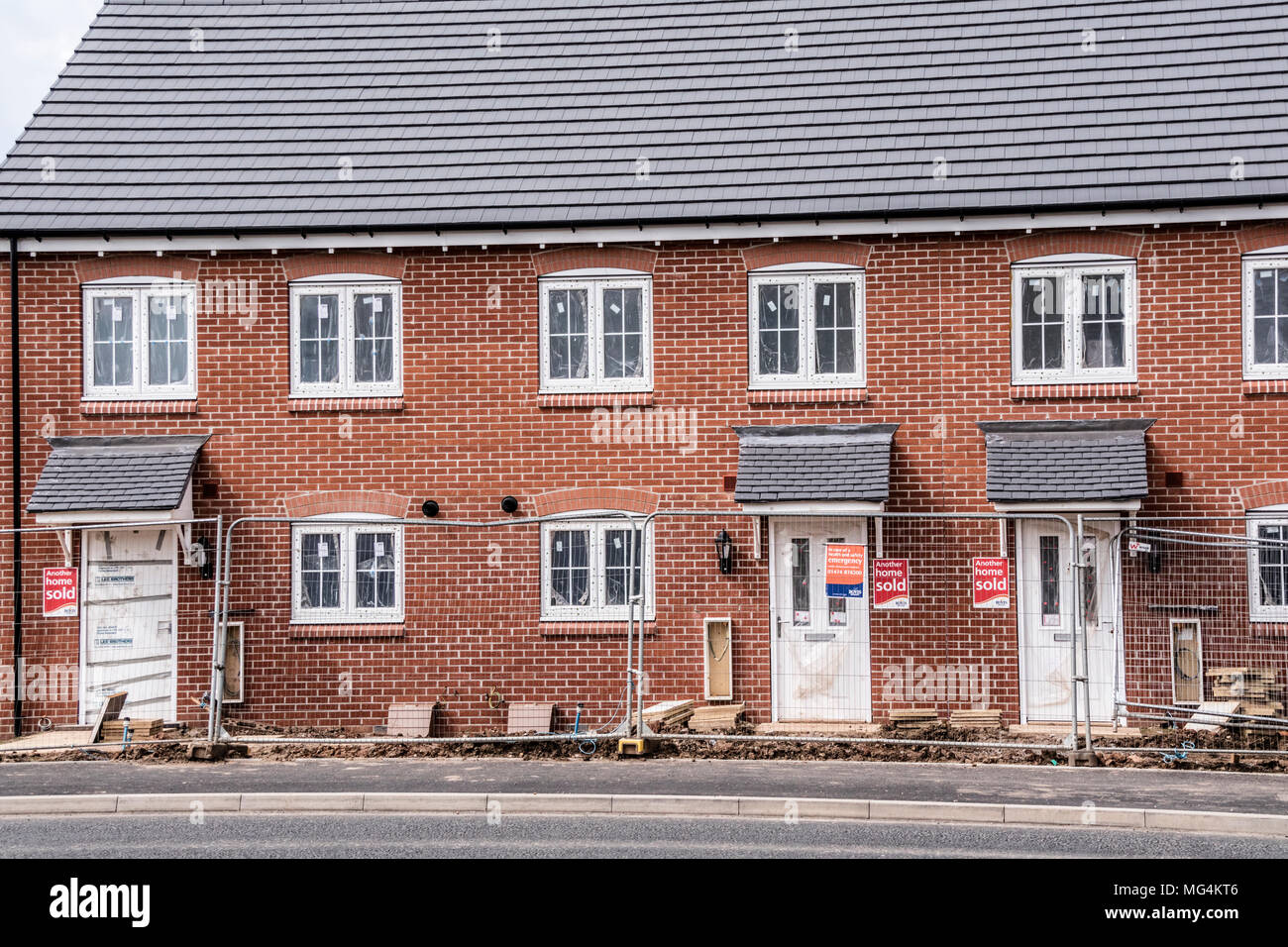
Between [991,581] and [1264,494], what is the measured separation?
10.6ft

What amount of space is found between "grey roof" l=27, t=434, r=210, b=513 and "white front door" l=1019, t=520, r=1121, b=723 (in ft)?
32.2

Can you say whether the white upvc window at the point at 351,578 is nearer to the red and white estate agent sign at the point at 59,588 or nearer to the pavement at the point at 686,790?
the red and white estate agent sign at the point at 59,588

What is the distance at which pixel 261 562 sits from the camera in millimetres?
16672

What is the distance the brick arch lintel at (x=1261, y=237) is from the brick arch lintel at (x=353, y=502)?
Answer: 10.1m

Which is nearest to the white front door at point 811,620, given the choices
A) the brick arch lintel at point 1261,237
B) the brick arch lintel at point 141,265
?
the brick arch lintel at point 1261,237

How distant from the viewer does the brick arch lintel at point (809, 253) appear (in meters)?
16.3

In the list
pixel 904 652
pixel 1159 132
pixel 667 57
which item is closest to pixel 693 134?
pixel 667 57

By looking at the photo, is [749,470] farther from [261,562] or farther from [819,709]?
[261,562]

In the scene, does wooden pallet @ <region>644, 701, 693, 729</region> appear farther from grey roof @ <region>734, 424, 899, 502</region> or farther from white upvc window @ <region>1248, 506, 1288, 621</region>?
white upvc window @ <region>1248, 506, 1288, 621</region>

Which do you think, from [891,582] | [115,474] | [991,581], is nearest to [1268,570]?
[991,581]

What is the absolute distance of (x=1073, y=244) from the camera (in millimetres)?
16062

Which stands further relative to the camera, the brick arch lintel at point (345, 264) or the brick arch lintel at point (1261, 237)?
the brick arch lintel at point (345, 264)

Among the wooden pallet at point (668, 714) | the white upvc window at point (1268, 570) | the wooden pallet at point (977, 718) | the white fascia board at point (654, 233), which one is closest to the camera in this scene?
the wooden pallet at point (668, 714)

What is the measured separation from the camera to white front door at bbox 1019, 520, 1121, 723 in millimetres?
15625
